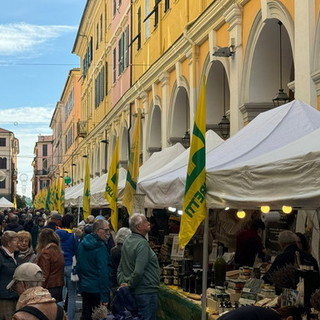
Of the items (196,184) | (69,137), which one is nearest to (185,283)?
(196,184)

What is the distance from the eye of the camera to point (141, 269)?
27.2 feet

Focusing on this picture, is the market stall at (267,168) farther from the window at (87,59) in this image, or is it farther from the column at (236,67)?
the window at (87,59)

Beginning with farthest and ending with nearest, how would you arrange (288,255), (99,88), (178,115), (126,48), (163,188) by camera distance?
(99,88) < (126,48) < (178,115) < (163,188) < (288,255)

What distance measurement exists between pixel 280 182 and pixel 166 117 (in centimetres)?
1473

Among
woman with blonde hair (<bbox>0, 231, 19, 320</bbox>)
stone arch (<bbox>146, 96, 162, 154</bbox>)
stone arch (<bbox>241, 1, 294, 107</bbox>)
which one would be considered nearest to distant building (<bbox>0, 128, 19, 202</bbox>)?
stone arch (<bbox>146, 96, 162, 154</bbox>)

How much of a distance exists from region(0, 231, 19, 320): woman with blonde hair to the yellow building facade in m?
4.58

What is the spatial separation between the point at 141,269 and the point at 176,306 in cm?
145

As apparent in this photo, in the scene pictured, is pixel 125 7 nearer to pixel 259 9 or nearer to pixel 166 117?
pixel 166 117

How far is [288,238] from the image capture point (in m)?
8.63

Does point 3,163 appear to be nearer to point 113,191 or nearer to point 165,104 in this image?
point 165,104

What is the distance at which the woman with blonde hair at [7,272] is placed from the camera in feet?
26.5

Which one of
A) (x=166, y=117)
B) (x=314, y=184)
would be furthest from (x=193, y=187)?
(x=166, y=117)

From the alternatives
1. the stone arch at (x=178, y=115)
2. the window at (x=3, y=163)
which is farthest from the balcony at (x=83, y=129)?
the window at (x=3, y=163)

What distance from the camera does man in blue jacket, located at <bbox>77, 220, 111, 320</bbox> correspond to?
984 centimetres
